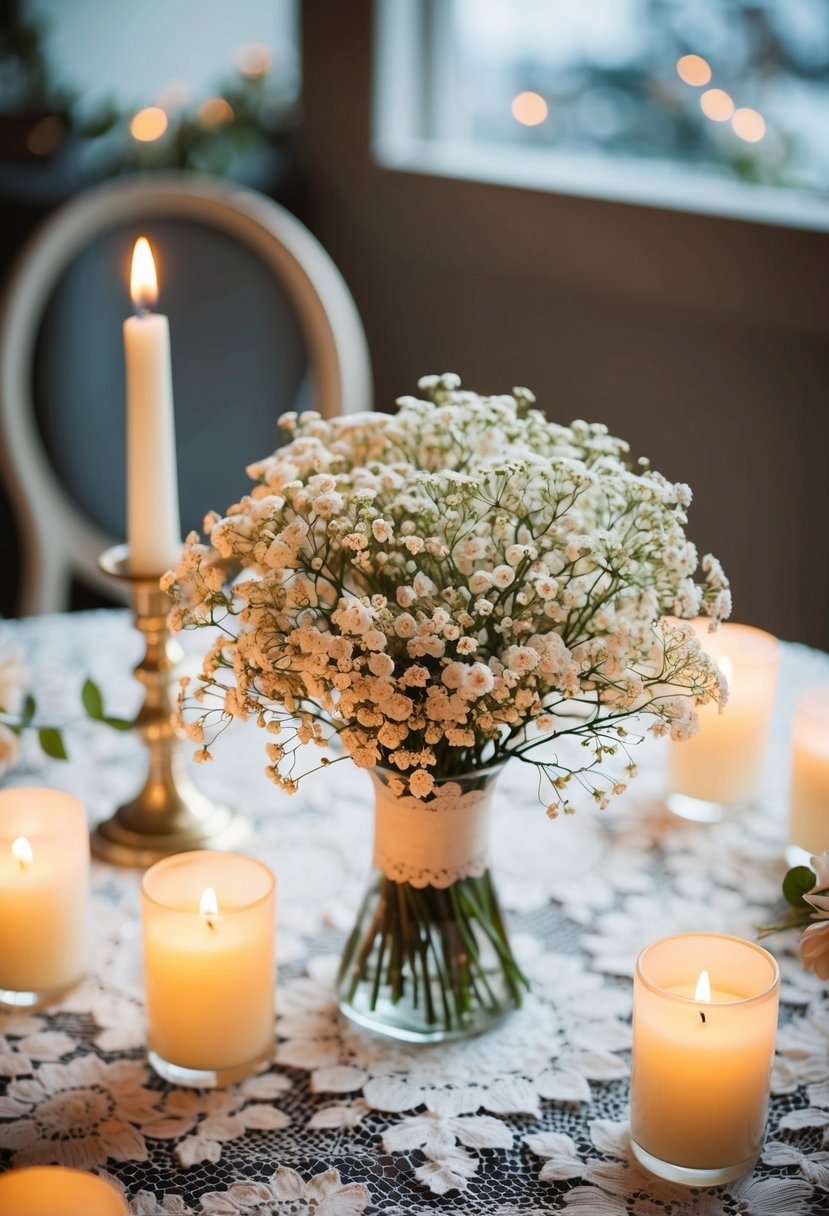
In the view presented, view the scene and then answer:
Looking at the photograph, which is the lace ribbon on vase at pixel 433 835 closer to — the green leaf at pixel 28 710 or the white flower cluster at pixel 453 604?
the white flower cluster at pixel 453 604

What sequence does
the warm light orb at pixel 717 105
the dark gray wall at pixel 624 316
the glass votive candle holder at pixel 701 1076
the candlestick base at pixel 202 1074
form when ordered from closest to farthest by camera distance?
1. the glass votive candle holder at pixel 701 1076
2. the candlestick base at pixel 202 1074
3. the dark gray wall at pixel 624 316
4. the warm light orb at pixel 717 105

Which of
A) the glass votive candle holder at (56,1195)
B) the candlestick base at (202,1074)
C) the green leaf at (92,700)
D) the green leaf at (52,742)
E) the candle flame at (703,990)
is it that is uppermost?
the green leaf at (92,700)

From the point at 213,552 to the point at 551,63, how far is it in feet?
6.66

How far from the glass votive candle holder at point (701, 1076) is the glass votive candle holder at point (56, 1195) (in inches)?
11.5

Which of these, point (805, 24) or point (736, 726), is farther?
point (805, 24)

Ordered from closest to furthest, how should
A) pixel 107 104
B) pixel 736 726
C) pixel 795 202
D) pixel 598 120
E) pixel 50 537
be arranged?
pixel 736 726, pixel 50 537, pixel 795 202, pixel 598 120, pixel 107 104

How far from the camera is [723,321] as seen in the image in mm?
2271

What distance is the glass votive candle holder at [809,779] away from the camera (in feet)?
3.39

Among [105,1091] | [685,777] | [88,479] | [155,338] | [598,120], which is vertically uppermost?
[598,120]

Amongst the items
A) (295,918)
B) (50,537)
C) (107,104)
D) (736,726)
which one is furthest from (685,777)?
(107,104)

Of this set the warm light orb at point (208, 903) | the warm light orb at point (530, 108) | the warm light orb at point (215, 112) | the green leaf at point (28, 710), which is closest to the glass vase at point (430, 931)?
the warm light orb at point (208, 903)

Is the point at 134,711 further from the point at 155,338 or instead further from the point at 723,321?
the point at 723,321

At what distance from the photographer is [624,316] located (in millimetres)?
2424

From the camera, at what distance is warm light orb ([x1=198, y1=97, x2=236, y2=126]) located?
2.73 metres
